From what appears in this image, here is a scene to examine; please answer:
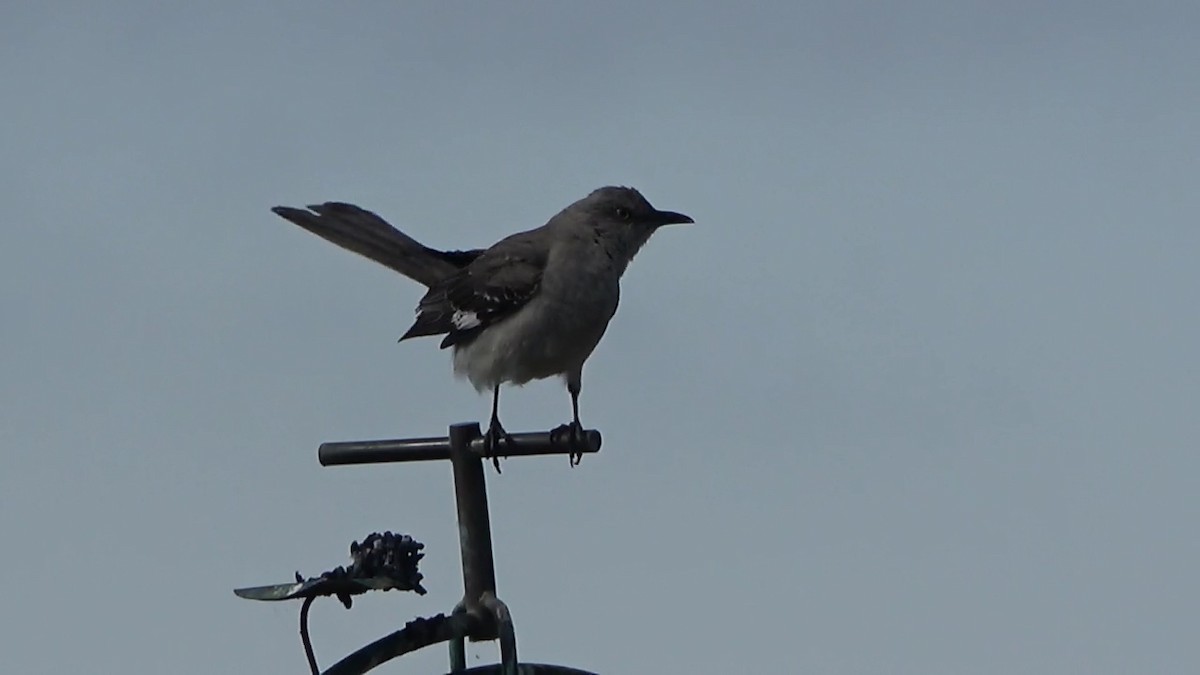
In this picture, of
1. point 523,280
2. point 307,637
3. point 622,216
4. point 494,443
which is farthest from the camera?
point 622,216

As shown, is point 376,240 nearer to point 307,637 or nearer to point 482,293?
point 482,293

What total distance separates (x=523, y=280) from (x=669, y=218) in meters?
0.94

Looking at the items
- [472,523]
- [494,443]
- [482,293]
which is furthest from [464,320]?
[472,523]

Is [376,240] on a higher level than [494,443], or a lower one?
higher

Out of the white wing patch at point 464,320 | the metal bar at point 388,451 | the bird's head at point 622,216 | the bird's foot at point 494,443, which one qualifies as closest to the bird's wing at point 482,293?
the white wing patch at point 464,320

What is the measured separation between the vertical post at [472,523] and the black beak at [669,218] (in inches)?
176

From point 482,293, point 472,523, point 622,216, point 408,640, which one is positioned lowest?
point 408,640

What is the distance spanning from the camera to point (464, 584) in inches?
150

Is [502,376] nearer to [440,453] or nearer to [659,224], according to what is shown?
[659,224]

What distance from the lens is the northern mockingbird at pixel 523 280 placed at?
7457mm

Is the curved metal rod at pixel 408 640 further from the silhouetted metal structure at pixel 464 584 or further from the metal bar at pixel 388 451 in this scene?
the metal bar at pixel 388 451

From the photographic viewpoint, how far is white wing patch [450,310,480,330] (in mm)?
7762

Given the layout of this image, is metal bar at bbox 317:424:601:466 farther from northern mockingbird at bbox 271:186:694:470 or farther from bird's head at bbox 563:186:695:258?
bird's head at bbox 563:186:695:258

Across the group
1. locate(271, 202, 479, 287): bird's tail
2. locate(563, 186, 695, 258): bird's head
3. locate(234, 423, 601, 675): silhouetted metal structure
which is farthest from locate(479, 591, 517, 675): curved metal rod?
locate(271, 202, 479, 287): bird's tail
